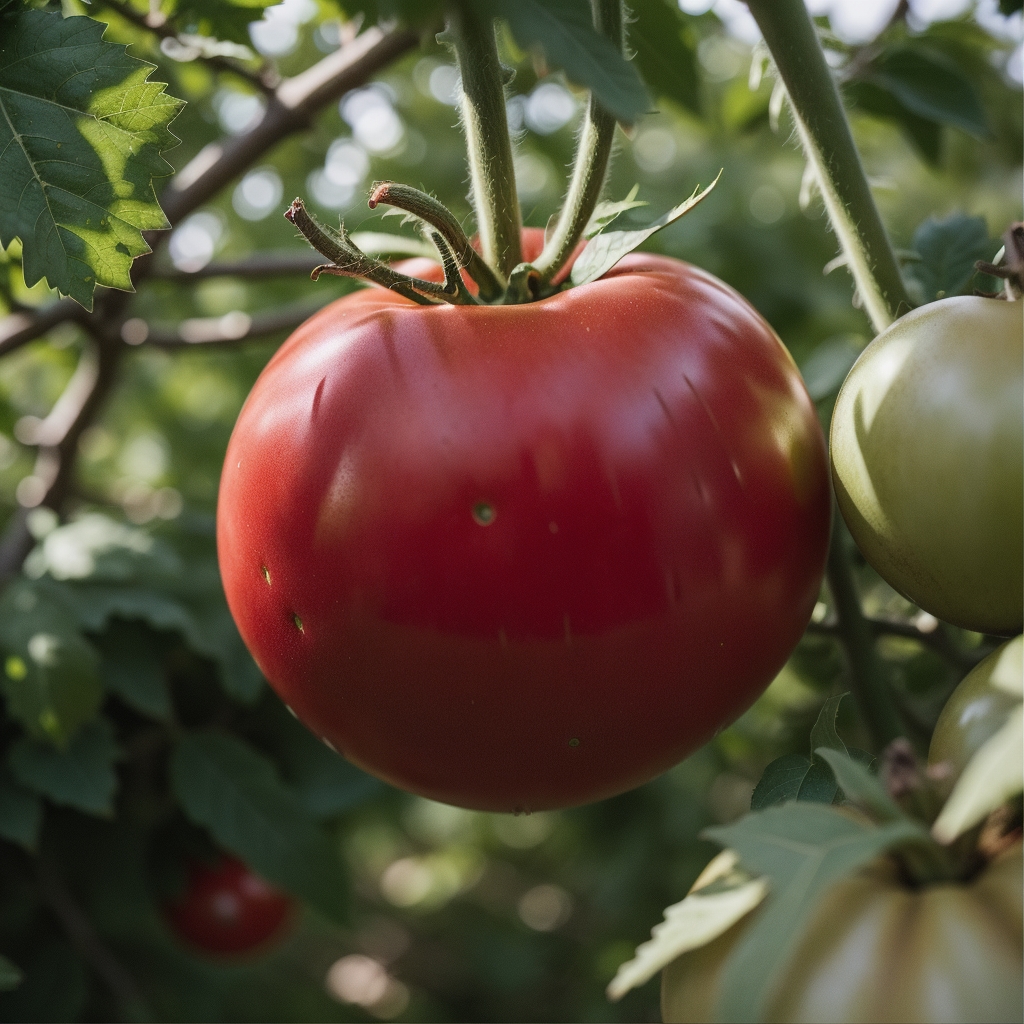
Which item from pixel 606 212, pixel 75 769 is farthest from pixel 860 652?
pixel 75 769

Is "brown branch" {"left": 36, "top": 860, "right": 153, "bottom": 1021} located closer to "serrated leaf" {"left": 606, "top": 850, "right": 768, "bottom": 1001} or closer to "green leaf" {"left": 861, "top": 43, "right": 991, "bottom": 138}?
"serrated leaf" {"left": 606, "top": 850, "right": 768, "bottom": 1001}

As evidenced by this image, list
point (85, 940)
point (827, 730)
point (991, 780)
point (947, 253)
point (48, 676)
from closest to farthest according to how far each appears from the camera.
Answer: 1. point (991, 780)
2. point (827, 730)
3. point (947, 253)
4. point (48, 676)
5. point (85, 940)

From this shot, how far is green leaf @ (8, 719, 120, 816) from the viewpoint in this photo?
2.23 ft

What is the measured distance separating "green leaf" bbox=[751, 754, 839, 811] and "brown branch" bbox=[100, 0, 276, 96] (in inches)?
21.8

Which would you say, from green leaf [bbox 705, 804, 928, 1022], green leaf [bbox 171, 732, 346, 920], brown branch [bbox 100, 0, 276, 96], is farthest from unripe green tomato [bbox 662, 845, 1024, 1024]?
brown branch [bbox 100, 0, 276, 96]

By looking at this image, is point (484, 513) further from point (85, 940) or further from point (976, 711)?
point (85, 940)

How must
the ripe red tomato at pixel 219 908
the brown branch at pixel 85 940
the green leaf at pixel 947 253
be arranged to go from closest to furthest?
the green leaf at pixel 947 253 → the brown branch at pixel 85 940 → the ripe red tomato at pixel 219 908

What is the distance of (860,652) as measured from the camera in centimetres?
57

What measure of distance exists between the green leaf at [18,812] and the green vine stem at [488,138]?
46 cm

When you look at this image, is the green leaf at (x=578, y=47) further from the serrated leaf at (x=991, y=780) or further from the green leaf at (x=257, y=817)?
the green leaf at (x=257, y=817)

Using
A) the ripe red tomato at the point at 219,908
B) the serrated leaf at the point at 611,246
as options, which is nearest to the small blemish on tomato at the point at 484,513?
the serrated leaf at the point at 611,246

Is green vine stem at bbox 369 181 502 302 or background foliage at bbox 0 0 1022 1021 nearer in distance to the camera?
green vine stem at bbox 369 181 502 302

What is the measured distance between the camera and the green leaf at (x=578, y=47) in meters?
0.35

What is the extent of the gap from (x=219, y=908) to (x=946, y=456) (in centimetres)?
80
